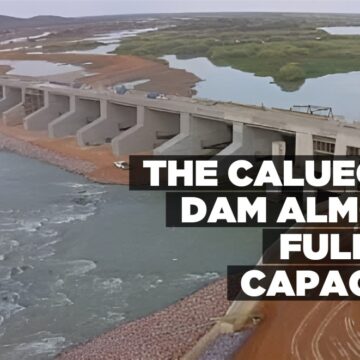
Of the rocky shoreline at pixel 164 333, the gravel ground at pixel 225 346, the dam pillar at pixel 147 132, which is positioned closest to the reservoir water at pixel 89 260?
the rocky shoreline at pixel 164 333

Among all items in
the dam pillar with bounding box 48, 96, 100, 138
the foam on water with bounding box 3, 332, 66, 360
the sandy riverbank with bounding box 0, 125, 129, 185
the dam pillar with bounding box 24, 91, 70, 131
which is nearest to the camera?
the foam on water with bounding box 3, 332, 66, 360

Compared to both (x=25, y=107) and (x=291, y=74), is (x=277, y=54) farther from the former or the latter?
(x=25, y=107)

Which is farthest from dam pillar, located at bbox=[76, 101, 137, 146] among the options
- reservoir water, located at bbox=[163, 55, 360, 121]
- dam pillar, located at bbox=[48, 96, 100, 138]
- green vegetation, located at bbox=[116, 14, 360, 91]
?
green vegetation, located at bbox=[116, 14, 360, 91]

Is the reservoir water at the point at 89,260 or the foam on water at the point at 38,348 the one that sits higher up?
the reservoir water at the point at 89,260

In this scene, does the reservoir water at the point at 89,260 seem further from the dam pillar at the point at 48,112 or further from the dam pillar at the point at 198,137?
the dam pillar at the point at 48,112

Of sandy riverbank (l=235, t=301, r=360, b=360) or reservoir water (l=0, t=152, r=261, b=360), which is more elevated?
sandy riverbank (l=235, t=301, r=360, b=360)

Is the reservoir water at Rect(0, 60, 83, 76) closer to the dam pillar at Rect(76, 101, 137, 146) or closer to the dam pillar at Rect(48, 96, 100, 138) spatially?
the dam pillar at Rect(48, 96, 100, 138)
